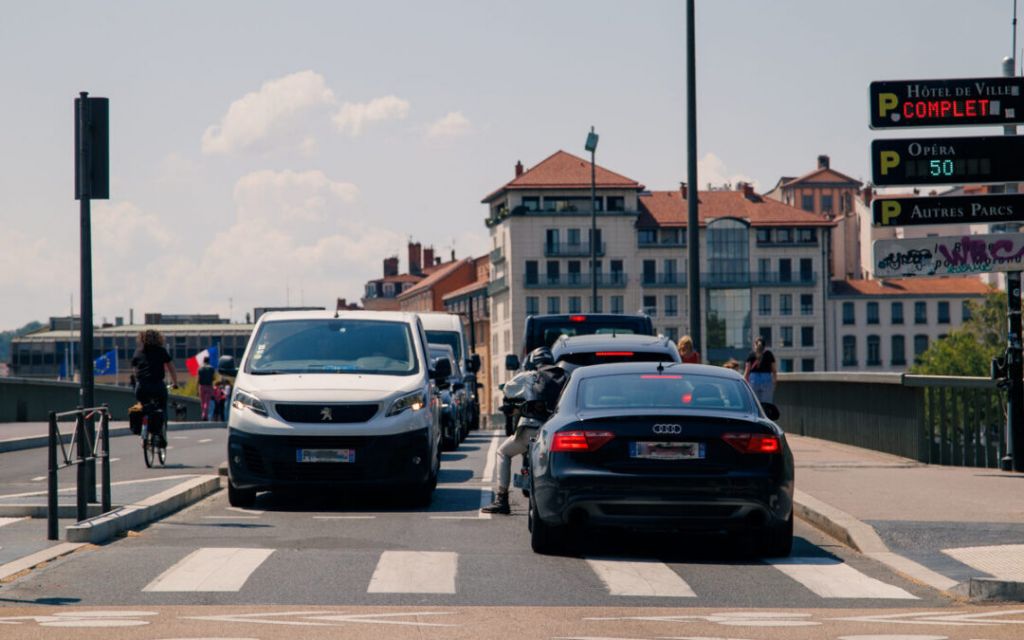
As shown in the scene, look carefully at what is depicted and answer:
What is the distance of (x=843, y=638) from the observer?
8.20 metres

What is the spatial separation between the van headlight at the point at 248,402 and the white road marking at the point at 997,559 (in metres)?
6.45

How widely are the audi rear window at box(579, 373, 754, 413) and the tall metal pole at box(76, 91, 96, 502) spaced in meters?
4.05

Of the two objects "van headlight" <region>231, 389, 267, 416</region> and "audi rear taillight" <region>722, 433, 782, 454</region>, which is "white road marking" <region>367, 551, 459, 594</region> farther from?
"van headlight" <region>231, 389, 267, 416</region>

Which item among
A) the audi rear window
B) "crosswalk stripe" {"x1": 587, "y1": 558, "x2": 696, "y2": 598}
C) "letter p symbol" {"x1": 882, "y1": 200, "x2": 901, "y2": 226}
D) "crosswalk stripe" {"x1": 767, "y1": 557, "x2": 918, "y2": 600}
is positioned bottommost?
"crosswalk stripe" {"x1": 767, "y1": 557, "x2": 918, "y2": 600}

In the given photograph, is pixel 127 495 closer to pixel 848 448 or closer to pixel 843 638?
pixel 843 638

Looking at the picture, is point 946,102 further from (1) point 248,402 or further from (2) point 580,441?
(2) point 580,441

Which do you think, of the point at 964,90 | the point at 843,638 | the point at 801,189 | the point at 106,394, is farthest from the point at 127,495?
the point at 801,189

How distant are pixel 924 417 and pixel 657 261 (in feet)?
406

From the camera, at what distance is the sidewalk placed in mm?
10688

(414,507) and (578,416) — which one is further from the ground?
(578,416)

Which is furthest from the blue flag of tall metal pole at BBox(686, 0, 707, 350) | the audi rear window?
the audi rear window

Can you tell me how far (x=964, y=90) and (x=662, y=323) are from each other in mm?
126177

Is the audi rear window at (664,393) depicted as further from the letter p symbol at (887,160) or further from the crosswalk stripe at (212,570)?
the letter p symbol at (887,160)

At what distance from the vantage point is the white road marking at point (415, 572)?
392 inches
